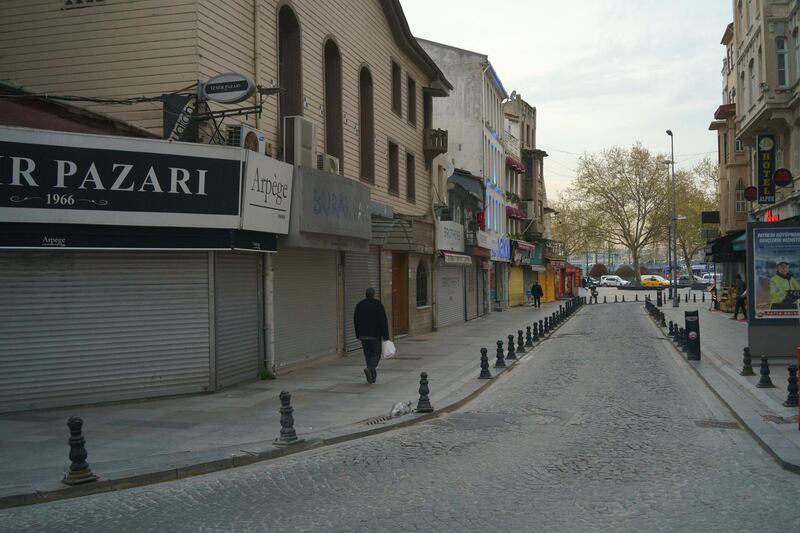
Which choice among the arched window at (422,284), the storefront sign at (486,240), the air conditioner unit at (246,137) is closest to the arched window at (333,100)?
the air conditioner unit at (246,137)

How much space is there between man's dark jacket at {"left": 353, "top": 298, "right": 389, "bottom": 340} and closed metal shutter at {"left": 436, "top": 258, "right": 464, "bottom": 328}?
14.7 meters

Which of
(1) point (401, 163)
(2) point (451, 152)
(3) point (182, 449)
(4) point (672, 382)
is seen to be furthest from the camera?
(2) point (451, 152)

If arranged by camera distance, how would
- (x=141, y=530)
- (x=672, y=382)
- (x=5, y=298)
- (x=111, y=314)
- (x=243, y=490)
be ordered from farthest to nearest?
(x=672, y=382) < (x=111, y=314) < (x=5, y=298) < (x=243, y=490) < (x=141, y=530)

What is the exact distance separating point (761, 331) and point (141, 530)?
15020 mm

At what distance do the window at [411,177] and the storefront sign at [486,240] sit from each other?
883 centimetres

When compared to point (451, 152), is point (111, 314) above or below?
below

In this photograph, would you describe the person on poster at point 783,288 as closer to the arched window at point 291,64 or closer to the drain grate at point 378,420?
the drain grate at point 378,420

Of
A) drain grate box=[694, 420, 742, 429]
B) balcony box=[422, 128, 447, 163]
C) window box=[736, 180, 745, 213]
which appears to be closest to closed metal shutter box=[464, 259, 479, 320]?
balcony box=[422, 128, 447, 163]

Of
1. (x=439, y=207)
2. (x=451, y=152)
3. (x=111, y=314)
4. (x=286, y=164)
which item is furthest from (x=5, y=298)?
(x=451, y=152)

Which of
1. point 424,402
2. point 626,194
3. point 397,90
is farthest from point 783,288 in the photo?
point 626,194

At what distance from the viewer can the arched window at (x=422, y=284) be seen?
27.5 meters

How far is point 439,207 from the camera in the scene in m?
29.4

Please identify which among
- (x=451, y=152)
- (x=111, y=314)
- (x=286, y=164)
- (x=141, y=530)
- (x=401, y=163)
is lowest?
(x=141, y=530)

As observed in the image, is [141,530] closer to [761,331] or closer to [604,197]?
[761,331]
